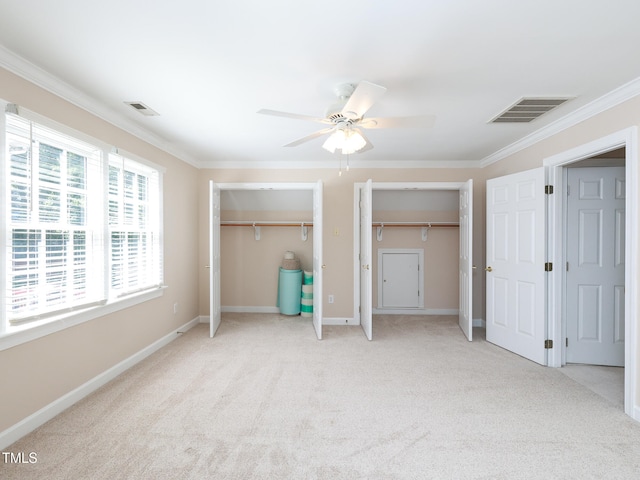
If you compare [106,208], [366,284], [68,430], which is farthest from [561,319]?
[106,208]

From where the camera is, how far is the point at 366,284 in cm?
402

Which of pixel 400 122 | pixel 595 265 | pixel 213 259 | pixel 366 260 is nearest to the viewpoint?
pixel 400 122

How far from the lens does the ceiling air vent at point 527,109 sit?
2.44 metres

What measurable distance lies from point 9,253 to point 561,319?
15.0 feet

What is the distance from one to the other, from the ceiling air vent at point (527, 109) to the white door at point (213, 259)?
3194mm

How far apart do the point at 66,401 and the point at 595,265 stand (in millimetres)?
4715

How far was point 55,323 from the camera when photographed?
7.13 ft

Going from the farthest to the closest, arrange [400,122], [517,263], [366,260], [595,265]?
[366,260] → [517,263] → [595,265] → [400,122]

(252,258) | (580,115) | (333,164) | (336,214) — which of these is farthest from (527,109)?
(252,258)

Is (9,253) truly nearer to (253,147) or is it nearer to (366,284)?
(253,147)

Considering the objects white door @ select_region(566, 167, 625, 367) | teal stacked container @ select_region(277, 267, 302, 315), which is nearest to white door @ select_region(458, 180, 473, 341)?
white door @ select_region(566, 167, 625, 367)

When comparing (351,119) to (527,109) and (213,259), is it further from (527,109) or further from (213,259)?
(213,259)

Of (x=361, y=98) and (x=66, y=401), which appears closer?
(x=361, y=98)

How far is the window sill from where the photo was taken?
6.15 feet
